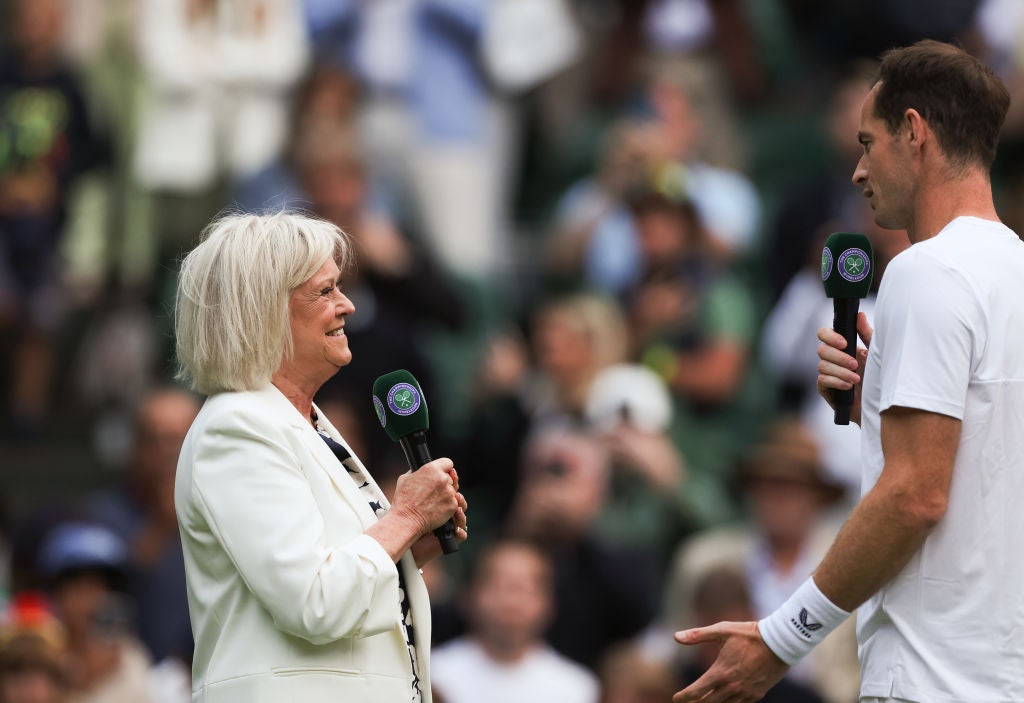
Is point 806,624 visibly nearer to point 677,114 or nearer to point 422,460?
point 422,460

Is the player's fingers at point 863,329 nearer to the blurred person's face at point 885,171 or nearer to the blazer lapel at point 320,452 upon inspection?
the blurred person's face at point 885,171

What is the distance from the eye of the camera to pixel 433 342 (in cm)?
956

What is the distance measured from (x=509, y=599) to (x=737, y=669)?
295 cm

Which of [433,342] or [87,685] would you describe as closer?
[87,685]

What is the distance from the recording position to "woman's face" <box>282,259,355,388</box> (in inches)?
168

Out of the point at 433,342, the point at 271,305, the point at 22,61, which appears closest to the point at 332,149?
the point at 433,342

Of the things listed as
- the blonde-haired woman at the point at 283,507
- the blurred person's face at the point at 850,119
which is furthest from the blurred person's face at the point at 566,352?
the blonde-haired woman at the point at 283,507

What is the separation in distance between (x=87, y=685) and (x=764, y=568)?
2671 mm

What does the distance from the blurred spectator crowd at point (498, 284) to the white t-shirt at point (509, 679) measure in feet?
0.04

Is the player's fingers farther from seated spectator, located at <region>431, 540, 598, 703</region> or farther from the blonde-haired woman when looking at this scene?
seated spectator, located at <region>431, 540, 598, 703</region>

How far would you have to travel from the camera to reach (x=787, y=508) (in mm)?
7445

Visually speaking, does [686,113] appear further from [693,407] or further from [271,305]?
[271,305]

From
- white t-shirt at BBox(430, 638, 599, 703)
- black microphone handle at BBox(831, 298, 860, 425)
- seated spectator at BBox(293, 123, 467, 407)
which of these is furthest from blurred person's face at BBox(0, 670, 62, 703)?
black microphone handle at BBox(831, 298, 860, 425)

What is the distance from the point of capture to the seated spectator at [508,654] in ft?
23.4
